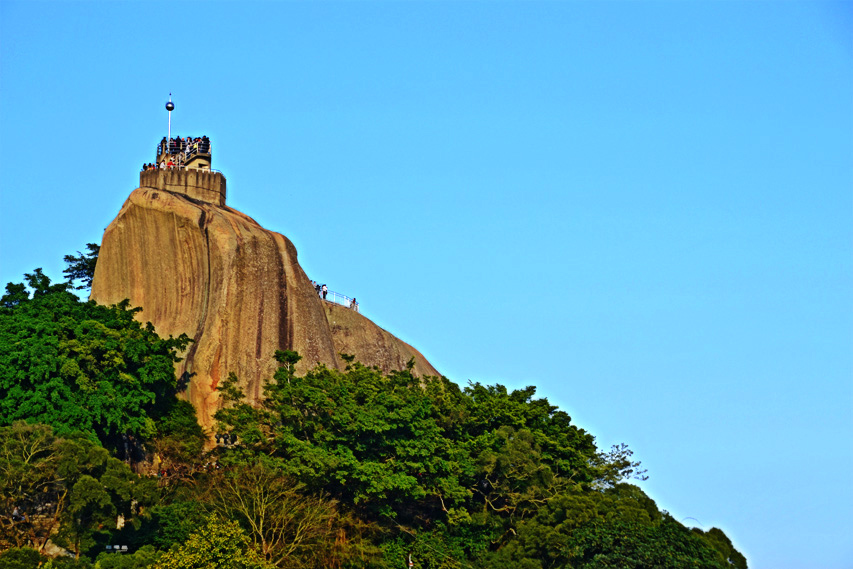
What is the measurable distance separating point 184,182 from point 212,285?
6201 mm

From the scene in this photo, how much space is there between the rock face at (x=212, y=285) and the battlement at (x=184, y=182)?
148 cm

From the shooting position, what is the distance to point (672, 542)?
41031 millimetres

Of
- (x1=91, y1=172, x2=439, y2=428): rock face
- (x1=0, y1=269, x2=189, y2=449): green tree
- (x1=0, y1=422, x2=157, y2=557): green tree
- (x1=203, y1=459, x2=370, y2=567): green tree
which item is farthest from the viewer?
(x1=91, y1=172, x2=439, y2=428): rock face

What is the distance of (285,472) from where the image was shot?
142 ft

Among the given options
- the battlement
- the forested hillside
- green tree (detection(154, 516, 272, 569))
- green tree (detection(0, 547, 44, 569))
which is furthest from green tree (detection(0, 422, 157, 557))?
the battlement

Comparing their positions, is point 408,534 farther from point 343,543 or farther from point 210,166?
point 210,166

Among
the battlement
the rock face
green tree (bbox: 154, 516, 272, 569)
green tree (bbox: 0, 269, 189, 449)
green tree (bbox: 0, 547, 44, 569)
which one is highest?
the battlement

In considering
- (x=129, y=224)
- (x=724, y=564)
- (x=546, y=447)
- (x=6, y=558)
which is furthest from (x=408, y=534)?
(x=129, y=224)

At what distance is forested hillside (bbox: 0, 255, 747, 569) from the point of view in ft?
129

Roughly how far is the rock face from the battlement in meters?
1.48

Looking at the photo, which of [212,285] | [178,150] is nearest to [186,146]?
[178,150]

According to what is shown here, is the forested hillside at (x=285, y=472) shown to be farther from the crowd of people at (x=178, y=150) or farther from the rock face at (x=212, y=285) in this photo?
the crowd of people at (x=178, y=150)

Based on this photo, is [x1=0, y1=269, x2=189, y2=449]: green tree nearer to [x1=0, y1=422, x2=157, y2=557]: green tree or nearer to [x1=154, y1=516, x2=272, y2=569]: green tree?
[x1=0, y1=422, x2=157, y2=557]: green tree

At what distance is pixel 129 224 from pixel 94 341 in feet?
30.0
